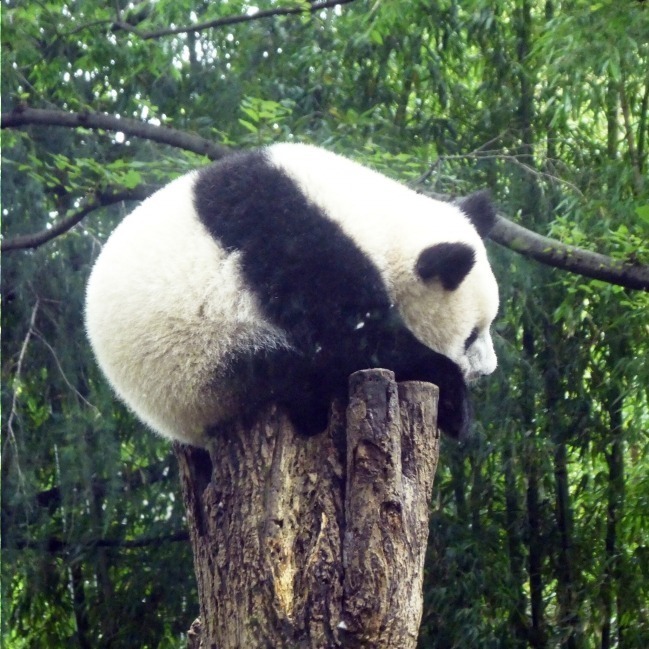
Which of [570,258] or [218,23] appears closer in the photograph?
[570,258]

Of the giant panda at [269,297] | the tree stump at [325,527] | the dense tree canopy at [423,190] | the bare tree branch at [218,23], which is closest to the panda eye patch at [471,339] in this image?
the giant panda at [269,297]

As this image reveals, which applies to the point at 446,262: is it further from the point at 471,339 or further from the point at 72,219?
the point at 72,219

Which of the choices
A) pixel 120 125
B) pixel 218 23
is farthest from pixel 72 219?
pixel 218 23

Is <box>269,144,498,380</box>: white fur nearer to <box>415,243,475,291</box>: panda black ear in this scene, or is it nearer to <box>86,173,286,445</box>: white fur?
<box>415,243,475,291</box>: panda black ear

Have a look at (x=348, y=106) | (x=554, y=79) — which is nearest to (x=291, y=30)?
(x=348, y=106)

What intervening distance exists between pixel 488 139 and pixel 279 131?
0.93 m

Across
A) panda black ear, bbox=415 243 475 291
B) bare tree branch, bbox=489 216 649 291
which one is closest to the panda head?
panda black ear, bbox=415 243 475 291

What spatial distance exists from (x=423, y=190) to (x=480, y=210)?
0.68 m

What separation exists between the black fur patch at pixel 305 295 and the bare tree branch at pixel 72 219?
1270 millimetres

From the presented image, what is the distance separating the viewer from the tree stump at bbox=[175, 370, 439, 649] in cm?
194

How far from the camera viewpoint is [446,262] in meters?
2.43

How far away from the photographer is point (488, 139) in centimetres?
389

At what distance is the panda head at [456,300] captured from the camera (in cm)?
245

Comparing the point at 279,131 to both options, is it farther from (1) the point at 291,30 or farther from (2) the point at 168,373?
(2) the point at 168,373
